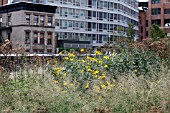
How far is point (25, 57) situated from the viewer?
7.49 m

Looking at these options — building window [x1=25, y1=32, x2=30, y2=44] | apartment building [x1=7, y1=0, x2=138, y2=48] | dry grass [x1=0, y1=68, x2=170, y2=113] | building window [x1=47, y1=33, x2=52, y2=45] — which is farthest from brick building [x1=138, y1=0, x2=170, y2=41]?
dry grass [x1=0, y1=68, x2=170, y2=113]

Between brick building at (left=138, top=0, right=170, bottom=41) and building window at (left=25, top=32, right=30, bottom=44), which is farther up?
brick building at (left=138, top=0, right=170, bottom=41)

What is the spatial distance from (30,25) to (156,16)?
3642cm

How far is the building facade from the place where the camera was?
45794 millimetres

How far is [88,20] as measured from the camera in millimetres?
49969

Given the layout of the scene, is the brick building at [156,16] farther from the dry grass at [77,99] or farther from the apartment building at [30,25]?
the dry grass at [77,99]

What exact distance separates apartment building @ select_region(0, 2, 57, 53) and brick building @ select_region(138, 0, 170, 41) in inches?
1218

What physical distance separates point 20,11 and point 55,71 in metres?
31.3

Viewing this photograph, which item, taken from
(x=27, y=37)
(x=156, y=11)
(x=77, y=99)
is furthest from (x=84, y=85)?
(x=156, y=11)

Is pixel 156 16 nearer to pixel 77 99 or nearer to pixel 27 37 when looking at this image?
pixel 27 37

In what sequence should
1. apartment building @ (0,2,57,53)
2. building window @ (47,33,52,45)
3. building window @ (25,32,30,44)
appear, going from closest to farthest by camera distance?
1. building window @ (25,32,30,44)
2. apartment building @ (0,2,57,53)
3. building window @ (47,33,52,45)

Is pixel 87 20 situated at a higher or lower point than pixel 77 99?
higher

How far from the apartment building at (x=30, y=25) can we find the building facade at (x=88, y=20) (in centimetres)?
442

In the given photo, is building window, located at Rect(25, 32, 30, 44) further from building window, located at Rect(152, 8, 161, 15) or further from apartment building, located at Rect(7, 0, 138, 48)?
building window, located at Rect(152, 8, 161, 15)
